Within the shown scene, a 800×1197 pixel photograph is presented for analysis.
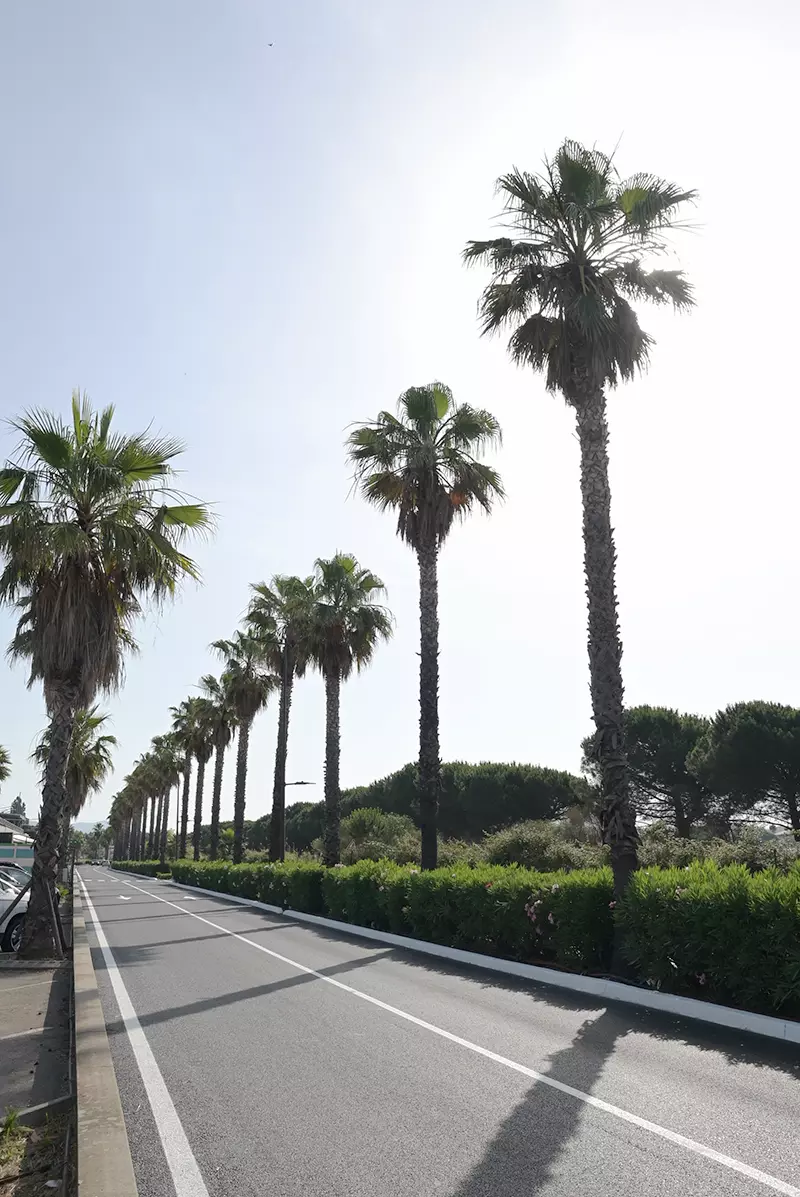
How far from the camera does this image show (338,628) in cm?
2955

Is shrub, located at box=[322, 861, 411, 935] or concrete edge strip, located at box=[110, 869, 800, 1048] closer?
concrete edge strip, located at box=[110, 869, 800, 1048]

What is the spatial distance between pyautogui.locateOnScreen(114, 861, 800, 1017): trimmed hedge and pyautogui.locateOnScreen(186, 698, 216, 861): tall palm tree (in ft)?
109

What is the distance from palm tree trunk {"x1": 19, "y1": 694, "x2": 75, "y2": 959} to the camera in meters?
14.8

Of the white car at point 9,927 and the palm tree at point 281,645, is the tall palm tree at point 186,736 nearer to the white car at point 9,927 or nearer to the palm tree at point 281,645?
the palm tree at point 281,645

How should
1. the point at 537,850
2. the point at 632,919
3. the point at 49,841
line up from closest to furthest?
1. the point at 632,919
2. the point at 49,841
3. the point at 537,850

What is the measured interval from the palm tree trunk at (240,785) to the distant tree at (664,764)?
22247 mm

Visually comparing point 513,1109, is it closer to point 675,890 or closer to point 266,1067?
point 266,1067

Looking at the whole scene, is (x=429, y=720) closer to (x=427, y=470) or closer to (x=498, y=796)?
(x=427, y=470)

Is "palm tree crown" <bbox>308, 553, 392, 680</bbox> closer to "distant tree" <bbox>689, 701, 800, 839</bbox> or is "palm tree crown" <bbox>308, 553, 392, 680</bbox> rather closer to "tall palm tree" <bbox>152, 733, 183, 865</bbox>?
"distant tree" <bbox>689, 701, 800, 839</bbox>

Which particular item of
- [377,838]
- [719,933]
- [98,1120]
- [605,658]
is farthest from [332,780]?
[98,1120]

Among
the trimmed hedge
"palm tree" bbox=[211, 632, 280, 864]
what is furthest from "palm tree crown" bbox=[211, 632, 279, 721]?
the trimmed hedge

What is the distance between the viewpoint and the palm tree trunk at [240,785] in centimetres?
4122

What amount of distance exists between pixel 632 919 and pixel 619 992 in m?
0.84

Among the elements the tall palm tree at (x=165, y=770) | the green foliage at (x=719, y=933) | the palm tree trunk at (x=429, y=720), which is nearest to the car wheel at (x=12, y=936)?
the palm tree trunk at (x=429, y=720)
